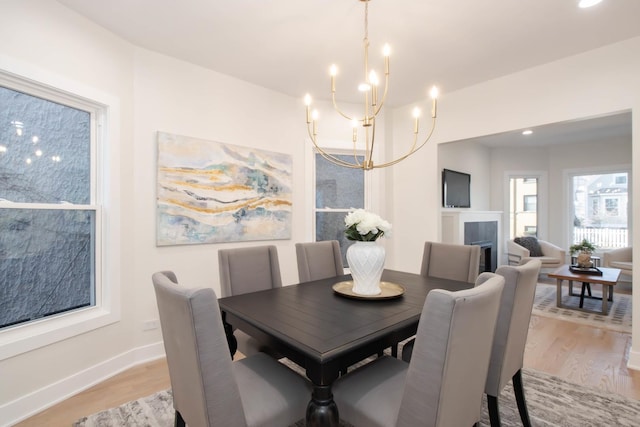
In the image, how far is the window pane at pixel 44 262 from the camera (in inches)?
75.2

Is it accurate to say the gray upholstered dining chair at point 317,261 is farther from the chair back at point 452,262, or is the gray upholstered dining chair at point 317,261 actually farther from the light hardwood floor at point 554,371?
the light hardwood floor at point 554,371

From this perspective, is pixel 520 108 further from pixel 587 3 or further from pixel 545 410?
pixel 545 410

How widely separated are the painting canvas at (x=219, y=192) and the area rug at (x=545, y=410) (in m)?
1.24

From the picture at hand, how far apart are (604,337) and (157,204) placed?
4567mm

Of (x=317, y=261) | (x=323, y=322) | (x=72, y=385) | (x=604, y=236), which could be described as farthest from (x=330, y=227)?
(x=604, y=236)

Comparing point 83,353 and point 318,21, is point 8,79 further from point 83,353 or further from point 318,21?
point 318,21

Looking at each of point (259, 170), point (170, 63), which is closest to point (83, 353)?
point (259, 170)

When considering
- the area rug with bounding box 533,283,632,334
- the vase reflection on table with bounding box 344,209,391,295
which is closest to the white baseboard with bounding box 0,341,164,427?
the vase reflection on table with bounding box 344,209,391,295

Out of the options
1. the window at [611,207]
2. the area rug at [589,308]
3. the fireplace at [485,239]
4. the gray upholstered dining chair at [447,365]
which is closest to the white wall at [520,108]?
the area rug at [589,308]

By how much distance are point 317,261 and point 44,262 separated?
1901 mm

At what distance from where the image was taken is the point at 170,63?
2.78 metres

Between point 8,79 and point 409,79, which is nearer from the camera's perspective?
point 8,79

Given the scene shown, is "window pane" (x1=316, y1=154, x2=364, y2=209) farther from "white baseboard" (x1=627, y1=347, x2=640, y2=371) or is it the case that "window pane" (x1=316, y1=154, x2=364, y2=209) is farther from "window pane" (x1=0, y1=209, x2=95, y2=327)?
Answer: "white baseboard" (x1=627, y1=347, x2=640, y2=371)

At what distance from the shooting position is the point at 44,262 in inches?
81.8
